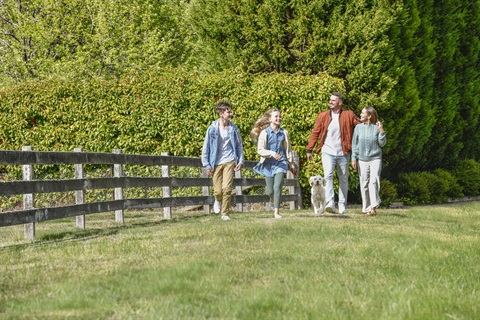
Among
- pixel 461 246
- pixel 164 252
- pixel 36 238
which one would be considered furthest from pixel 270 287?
pixel 36 238

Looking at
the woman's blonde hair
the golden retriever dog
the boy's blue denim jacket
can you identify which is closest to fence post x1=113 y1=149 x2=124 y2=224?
the boy's blue denim jacket

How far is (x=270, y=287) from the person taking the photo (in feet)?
21.9

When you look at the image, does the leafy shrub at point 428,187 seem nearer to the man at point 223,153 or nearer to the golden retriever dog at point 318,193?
the golden retriever dog at point 318,193

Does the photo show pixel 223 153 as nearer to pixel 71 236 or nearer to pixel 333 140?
pixel 333 140

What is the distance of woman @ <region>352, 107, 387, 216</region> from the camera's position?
14453 mm

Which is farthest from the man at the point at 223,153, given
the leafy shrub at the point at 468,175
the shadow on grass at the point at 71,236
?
the leafy shrub at the point at 468,175

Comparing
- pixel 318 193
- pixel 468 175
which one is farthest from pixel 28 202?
pixel 468 175

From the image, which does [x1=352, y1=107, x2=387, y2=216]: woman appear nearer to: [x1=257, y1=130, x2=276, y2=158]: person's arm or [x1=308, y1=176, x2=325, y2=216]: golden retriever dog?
[x1=308, y1=176, x2=325, y2=216]: golden retriever dog

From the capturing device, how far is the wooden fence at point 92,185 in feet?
35.4

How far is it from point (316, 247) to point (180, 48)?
21712 millimetres

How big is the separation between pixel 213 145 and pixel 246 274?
235 inches

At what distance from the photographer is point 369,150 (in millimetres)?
14492

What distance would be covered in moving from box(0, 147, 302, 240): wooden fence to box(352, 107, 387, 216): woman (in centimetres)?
284

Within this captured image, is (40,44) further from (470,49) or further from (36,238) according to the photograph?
(36,238)
